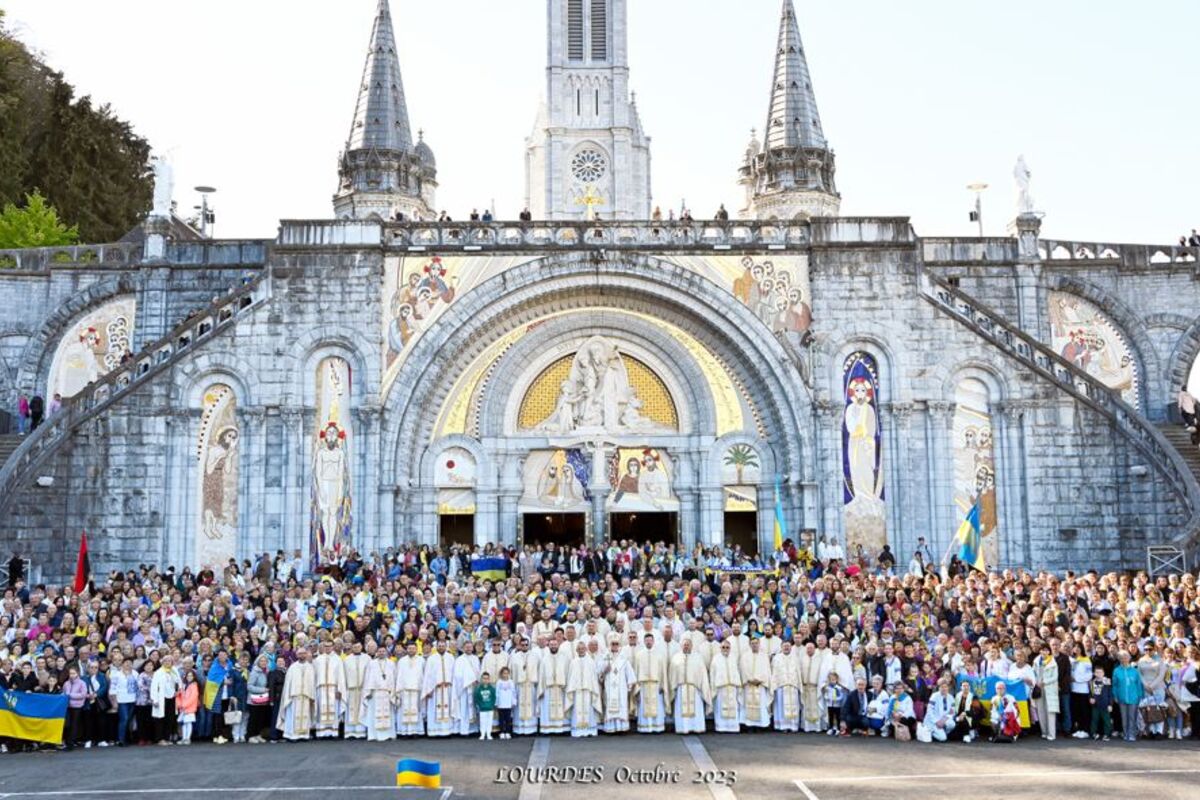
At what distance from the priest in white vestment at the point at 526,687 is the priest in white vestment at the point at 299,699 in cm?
294

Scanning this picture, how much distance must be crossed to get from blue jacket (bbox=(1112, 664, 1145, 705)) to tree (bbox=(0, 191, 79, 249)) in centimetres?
3654

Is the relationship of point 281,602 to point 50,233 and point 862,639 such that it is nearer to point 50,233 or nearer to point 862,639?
point 862,639

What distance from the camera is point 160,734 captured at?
55.0 ft

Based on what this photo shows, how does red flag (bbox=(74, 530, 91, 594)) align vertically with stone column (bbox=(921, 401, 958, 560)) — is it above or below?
below

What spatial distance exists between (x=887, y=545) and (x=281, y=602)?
15.4 metres

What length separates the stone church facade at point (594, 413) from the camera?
1133 inches

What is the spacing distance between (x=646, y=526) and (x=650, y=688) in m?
14.6

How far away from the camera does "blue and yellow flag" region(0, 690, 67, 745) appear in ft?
53.0

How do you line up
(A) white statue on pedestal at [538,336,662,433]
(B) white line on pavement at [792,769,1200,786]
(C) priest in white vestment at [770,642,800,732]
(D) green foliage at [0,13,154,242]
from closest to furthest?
(B) white line on pavement at [792,769,1200,786] < (C) priest in white vestment at [770,642,800,732] < (A) white statue on pedestal at [538,336,662,433] < (D) green foliage at [0,13,154,242]

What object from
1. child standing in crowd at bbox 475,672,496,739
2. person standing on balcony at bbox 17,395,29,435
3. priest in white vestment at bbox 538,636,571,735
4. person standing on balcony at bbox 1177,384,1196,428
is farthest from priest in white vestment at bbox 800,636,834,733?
person standing on balcony at bbox 17,395,29,435

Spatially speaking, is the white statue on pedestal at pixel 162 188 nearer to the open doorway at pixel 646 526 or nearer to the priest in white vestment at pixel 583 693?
the open doorway at pixel 646 526

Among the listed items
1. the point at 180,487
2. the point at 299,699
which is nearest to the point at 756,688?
the point at 299,699

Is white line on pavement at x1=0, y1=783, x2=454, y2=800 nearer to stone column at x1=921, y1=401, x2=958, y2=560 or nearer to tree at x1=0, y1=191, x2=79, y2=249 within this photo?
stone column at x1=921, y1=401, x2=958, y2=560

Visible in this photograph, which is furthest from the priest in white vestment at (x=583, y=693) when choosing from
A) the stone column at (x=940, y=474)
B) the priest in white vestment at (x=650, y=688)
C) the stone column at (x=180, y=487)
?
the stone column at (x=180, y=487)
